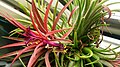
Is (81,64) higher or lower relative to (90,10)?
lower

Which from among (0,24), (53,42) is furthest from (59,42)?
(0,24)

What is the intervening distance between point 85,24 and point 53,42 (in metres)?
0.15

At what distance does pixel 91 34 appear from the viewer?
0.76 metres

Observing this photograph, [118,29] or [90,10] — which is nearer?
[90,10]

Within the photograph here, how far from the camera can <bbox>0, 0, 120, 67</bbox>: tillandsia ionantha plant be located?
2.21 ft

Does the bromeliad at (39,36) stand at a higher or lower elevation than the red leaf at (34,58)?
higher

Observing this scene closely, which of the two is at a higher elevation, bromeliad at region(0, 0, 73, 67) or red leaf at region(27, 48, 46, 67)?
bromeliad at region(0, 0, 73, 67)

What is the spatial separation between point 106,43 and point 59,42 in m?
0.36

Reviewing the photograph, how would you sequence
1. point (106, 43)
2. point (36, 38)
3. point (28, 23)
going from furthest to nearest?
1. point (106, 43)
2. point (28, 23)
3. point (36, 38)

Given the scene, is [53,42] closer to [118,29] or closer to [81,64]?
[81,64]

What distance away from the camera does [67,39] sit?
0.70 m

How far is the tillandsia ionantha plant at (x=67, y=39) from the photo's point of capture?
Answer: 67 cm

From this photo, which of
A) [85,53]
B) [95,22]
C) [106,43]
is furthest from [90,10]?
[106,43]

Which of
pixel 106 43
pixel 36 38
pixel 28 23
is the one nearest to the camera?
pixel 36 38
